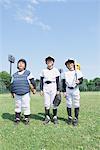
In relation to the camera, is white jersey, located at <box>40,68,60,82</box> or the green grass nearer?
the green grass

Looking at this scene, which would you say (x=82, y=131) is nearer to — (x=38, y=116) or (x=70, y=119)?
(x=70, y=119)

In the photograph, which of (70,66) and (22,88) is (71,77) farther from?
(22,88)

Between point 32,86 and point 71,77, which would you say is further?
point 32,86

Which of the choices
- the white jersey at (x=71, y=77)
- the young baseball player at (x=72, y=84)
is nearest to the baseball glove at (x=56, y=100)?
the young baseball player at (x=72, y=84)

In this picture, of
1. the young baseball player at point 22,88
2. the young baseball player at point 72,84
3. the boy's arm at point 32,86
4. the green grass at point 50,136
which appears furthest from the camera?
the boy's arm at point 32,86

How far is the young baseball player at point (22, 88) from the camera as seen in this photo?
357 inches

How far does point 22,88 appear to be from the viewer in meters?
9.09

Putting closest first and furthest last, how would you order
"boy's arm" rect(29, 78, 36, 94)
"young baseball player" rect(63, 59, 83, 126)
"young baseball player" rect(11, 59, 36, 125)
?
"young baseball player" rect(63, 59, 83, 126)
"young baseball player" rect(11, 59, 36, 125)
"boy's arm" rect(29, 78, 36, 94)

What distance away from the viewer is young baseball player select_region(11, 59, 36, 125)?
908cm

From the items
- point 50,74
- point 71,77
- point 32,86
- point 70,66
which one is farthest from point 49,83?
→ point 70,66

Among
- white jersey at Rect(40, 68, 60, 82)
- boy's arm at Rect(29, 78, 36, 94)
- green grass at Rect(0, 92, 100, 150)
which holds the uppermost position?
white jersey at Rect(40, 68, 60, 82)

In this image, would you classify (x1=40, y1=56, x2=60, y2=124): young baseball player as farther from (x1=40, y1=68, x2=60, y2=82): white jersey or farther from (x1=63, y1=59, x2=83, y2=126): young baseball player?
(x1=63, y1=59, x2=83, y2=126): young baseball player

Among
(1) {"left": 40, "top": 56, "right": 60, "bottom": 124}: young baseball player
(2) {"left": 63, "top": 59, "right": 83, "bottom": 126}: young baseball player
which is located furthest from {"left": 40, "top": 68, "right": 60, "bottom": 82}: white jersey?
(2) {"left": 63, "top": 59, "right": 83, "bottom": 126}: young baseball player

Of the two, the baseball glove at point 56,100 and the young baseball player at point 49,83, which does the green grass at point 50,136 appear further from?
the young baseball player at point 49,83
